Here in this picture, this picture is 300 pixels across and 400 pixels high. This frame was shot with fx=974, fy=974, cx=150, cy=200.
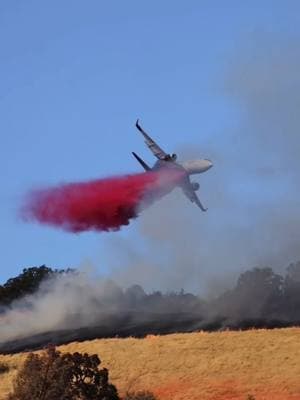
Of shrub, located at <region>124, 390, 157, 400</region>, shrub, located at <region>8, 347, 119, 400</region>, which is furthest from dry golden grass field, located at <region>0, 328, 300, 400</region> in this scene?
shrub, located at <region>8, 347, 119, 400</region>

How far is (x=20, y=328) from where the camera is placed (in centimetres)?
13188

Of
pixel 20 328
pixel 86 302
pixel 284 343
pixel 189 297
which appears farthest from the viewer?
pixel 189 297

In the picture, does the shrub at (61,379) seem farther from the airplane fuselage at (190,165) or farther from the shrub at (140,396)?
the airplane fuselage at (190,165)

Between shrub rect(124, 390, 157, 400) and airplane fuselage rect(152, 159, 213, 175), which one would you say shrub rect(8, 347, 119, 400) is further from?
airplane fuselage rect(152, 159, 213, 175)

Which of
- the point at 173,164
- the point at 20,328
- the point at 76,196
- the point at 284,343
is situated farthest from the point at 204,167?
the point at 20,328

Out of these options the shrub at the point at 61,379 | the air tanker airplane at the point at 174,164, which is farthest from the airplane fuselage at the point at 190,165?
the shrub at the point at 61,379

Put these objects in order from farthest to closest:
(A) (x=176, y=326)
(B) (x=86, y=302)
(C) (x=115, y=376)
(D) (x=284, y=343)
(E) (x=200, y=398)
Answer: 1. (B) (x=86, y=302)
2. (A) (x=176, y=326)
3. (D) (x=284, y=343)
4. (C) (x=115, y=376)
5. (E) (x=200, y=398)

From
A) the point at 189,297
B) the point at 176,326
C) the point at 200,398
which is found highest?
the point at 189,297

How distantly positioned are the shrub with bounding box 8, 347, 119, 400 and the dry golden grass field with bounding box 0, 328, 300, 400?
11.0m

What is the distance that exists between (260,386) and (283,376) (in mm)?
3384

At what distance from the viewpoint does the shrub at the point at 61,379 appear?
2849 inches

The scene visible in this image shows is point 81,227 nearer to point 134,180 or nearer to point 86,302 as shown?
point 134,180

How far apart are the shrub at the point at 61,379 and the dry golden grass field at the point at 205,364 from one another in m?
11.0

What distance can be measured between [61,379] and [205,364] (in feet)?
85.7
